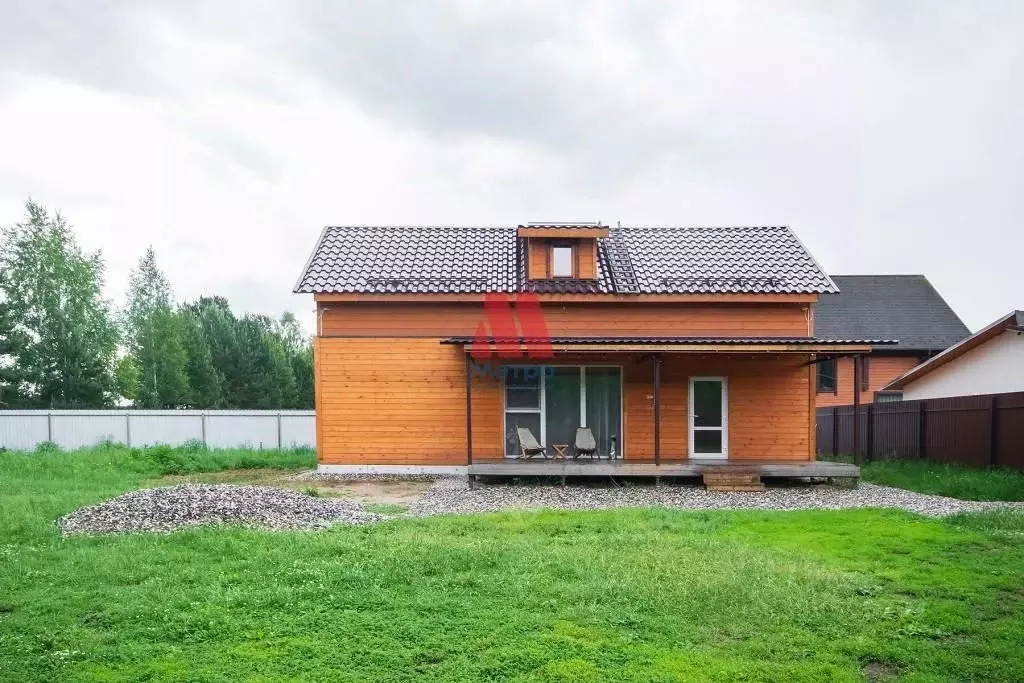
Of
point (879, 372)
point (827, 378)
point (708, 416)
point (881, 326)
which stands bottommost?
Result: point (708, 416)

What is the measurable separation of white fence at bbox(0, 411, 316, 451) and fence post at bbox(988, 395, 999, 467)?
18.8m

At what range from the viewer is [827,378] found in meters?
28.2

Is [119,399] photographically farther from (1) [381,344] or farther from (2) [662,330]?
(2) [662,330]

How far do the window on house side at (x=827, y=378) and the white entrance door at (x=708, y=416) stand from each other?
14657 millimetres

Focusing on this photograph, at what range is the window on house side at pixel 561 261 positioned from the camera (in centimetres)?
1593

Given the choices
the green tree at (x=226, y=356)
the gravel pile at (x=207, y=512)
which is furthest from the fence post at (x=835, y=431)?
the green tree at (x=226, y=356)

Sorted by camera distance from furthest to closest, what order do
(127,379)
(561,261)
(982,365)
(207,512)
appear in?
1. (127,379)
2. (982,365)
3. (561,261)
4. (207,512)

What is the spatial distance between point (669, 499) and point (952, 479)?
494 centimetres

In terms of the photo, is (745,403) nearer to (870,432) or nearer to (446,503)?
(870,432)

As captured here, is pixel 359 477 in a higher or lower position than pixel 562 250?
lower

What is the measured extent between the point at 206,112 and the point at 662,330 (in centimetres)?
1138

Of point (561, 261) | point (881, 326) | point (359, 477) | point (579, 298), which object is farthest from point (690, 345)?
point (881, 326)

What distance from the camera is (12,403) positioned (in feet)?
101

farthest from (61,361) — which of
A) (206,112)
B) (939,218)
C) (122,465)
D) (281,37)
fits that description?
(939,218)
